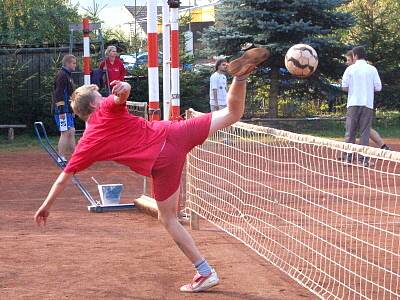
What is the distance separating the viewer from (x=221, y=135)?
9.52 meters

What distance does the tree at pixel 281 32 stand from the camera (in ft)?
74.4

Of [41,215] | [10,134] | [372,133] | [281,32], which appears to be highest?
[281,32]

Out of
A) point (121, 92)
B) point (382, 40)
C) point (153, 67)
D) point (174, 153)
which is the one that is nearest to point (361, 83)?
point (153, 67)

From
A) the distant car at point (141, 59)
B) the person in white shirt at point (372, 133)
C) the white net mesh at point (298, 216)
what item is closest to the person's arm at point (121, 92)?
the white net mesh at point (298, 216)

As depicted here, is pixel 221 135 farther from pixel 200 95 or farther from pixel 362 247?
pixel 200 95

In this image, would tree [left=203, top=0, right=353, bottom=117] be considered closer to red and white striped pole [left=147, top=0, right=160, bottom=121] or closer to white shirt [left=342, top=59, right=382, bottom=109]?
white shirt [left=342, top=59, right=382, bottom=109]

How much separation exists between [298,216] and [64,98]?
646cm

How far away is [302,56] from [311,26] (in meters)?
13.7

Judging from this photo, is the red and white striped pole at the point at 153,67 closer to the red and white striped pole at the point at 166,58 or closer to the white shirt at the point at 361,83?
the red and white striped pole at the point at 166,58

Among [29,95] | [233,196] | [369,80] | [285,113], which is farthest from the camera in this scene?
[285,113]

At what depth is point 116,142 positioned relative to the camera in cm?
629

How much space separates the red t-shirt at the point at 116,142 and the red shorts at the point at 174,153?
5cm

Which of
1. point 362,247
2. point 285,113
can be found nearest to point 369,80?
point 362,247

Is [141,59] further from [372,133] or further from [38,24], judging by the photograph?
[372,133]
